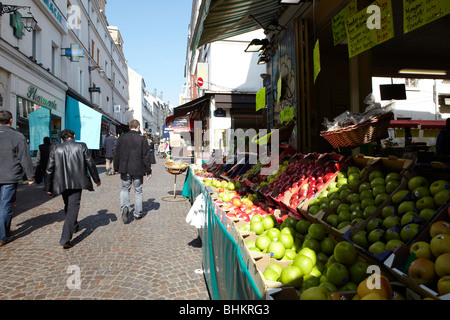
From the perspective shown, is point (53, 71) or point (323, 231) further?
point (53, 71)

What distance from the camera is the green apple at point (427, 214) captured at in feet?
5.80

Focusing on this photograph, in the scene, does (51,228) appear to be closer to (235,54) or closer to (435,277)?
(435,277)

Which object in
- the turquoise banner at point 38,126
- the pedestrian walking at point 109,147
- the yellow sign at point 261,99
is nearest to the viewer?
the yellow sign at point 261,99

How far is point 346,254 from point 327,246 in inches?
14.5

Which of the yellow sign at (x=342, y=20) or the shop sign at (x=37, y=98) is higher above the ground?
the shop sign at (x=37, y=98)

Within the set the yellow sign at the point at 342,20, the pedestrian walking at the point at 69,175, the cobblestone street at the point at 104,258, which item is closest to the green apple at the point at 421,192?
the cobblestone street at the point at 104,258

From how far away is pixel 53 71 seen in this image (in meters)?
15.9

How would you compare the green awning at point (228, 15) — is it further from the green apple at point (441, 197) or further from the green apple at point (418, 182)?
the green apple at point (441, 197)

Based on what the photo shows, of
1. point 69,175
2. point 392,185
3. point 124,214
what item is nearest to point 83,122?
point 124,214

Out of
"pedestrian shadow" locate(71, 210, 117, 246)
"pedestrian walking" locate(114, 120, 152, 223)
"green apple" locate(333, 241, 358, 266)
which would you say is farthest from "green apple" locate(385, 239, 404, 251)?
"pedestrian walking" locate(114, 120, 152, 223)

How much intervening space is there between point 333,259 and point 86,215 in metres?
6.24

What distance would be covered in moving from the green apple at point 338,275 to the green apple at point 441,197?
0.77 meters

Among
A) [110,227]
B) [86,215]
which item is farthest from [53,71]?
[110,227]

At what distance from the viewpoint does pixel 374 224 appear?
6.50 feet
